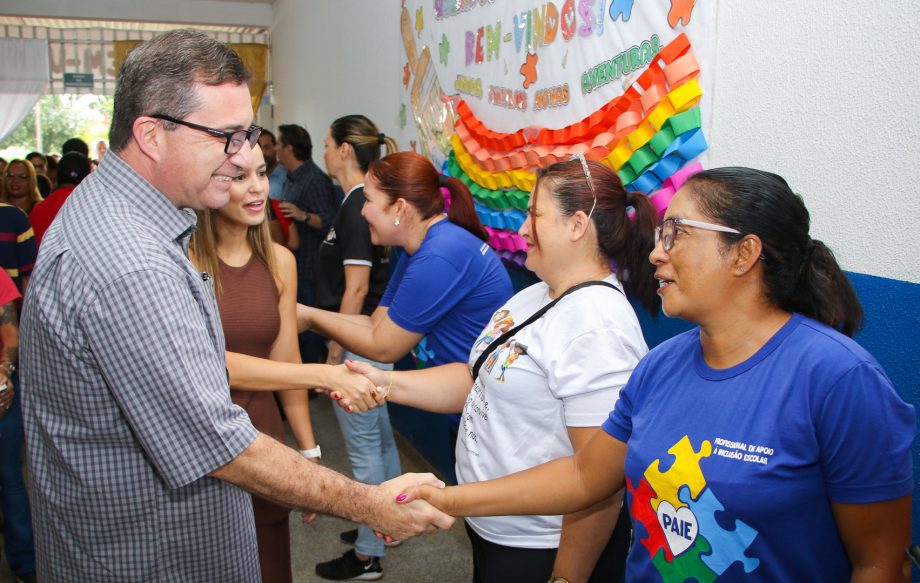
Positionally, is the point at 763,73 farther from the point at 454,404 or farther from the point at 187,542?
the point at 187,542

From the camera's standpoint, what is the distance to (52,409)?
4.06 ft

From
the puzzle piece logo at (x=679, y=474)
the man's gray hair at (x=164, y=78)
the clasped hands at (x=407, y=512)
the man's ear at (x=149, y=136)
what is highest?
the man's gray hair at (x=164, y=78)

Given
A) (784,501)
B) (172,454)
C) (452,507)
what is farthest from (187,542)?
(784,501)

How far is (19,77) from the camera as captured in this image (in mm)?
10242

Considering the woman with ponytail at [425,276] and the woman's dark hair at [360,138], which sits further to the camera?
the woman's dark hair at [360,138]

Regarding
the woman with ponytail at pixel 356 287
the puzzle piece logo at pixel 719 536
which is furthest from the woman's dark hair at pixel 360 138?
the puzzle piece logo at pixel 719 536

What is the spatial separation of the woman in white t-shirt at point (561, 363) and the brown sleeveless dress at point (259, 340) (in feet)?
1.88

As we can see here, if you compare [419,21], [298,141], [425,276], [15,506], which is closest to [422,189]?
[425,276]

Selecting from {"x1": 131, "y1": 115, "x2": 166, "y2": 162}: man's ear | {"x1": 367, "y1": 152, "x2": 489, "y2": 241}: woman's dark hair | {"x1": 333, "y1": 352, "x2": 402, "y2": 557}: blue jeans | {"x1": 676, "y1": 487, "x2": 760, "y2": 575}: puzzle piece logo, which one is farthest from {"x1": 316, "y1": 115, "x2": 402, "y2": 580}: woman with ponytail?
{"x1": 676, "y1": 487, "x2": 760, "y2": 575}: puzzle piece logo

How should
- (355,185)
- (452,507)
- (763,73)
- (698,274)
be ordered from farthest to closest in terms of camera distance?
(355,185) → (763,73) → (452,507) → (698,274)

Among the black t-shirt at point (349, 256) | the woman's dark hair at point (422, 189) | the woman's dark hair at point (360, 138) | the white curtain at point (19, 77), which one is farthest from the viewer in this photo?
the white curtain at point (19, 77)

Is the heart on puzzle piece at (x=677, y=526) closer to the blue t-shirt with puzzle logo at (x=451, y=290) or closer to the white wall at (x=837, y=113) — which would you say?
the white wall at (x=837, y=113)

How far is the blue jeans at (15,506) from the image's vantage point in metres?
2.79

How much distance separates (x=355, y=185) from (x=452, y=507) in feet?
7.82
